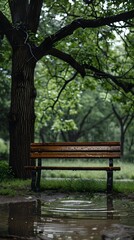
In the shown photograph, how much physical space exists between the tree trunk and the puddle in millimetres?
3275

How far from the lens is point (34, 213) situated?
6500mm

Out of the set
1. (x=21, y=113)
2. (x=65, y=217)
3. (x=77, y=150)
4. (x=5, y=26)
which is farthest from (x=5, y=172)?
(x=65, y=217)

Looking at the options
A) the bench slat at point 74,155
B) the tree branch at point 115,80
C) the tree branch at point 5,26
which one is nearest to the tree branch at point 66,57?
the tree branch at point 115,80

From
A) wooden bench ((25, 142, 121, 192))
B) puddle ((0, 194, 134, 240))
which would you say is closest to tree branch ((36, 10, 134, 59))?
wooden bench ((25, 142, 121, 192))

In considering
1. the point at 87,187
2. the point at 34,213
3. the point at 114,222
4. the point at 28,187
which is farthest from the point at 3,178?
the point at 114,222

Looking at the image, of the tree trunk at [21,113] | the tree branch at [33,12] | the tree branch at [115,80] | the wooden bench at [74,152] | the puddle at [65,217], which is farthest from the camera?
the tree branch at [115,80]

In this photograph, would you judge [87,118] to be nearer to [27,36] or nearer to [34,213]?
[27,36]

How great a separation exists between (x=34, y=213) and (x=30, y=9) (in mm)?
7658

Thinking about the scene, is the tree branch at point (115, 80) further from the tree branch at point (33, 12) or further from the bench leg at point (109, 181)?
the bench leg at point (109, 181)

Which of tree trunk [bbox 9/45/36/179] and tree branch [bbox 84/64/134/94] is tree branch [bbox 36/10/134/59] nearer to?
tree trunk [bbox 9/45/36/179]

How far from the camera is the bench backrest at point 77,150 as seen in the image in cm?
920

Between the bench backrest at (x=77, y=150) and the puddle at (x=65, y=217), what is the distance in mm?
1204

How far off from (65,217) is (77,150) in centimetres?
350

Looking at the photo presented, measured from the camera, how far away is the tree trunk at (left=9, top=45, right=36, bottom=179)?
11.4m
